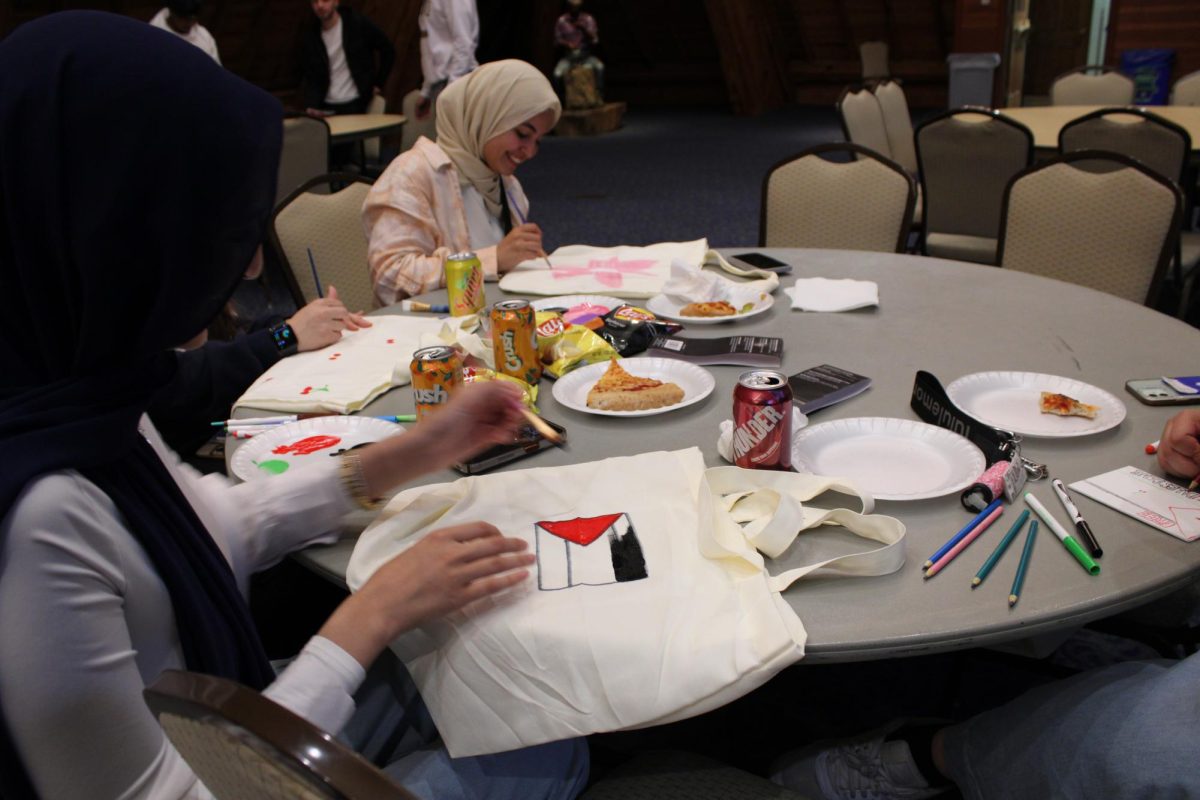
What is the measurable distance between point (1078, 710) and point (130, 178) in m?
Answer: 1.19

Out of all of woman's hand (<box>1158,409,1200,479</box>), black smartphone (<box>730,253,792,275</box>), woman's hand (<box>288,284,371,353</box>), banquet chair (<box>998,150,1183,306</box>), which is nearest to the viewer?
woman's hand (<box>1158,409,1200,479</box>)

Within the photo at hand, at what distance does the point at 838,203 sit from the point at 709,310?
115 cm

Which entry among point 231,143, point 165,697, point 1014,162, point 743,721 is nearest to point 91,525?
point 165,697

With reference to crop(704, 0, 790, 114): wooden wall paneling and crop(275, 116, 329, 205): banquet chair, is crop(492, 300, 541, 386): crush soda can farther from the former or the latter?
crop(704, 0, 790, 114): wooden wall paneling

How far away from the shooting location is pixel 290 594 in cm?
177

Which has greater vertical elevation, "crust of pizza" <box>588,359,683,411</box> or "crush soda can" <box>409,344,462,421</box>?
"crush soda can" <box>409,344,462,421</box>

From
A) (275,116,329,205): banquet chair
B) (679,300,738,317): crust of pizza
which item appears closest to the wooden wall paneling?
(275,116,329,205): banquet chair

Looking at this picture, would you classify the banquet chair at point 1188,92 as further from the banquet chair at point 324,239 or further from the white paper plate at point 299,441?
the white paper plate at point 299,441

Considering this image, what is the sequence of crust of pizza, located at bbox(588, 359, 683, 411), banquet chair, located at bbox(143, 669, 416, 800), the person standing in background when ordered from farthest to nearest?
the person standing in background
crust of pizza, located at bbox(588, 359, 683, 411)
banquet chair, located at bbox(143, 669, 416, 800)

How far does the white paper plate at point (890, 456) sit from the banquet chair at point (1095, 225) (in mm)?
1466

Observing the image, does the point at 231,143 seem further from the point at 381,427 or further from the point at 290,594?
the point at 290,594

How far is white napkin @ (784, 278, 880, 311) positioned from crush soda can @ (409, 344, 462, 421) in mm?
831

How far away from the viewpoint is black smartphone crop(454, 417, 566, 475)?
1.28m

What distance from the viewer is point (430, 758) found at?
1.01 metres
